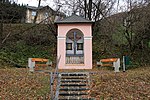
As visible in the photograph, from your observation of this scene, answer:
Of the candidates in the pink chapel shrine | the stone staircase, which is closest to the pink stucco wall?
the pink chapel shrine

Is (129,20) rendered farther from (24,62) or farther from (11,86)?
(11,86)

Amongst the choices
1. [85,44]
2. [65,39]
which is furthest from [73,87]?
[65,39]

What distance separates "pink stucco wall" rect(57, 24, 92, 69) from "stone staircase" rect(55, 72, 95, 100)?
5.05 meters

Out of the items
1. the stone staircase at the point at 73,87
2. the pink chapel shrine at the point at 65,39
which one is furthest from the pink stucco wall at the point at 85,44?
the stone staircase at the point at 73,87

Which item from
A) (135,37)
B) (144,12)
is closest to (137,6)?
(144,12)

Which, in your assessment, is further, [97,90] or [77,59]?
[77,59]

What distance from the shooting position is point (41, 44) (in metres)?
26.6

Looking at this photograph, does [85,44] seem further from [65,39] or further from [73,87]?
[73,87]

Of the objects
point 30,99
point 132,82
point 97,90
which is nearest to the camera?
point 30,99

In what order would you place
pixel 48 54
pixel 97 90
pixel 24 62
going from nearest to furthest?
pixel 97 90 → pixel 24 62 → pixel 48 54

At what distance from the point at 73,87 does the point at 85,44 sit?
7.44 m

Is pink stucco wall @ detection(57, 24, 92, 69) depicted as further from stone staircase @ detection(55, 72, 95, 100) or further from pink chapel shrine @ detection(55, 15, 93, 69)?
stone staircase @ detection(55, 72, 95, 100)

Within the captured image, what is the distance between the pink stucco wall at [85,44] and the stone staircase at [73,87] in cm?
505

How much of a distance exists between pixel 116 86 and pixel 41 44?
17137mm
